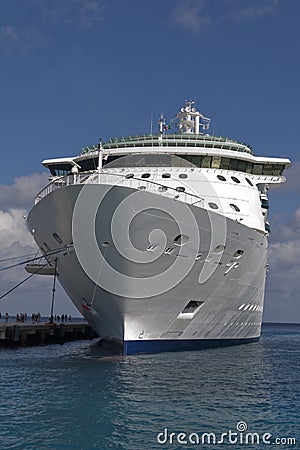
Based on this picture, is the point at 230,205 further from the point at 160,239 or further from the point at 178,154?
the point at 160,239

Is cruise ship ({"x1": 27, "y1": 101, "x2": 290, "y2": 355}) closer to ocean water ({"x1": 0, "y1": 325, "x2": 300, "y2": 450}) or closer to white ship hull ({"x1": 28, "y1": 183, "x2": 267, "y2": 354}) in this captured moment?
Answer: white ship hull ({"x1": 28, "y1": 183, "x2": 267, "y2": 354})

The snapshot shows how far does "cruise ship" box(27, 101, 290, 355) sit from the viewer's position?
17031 mm

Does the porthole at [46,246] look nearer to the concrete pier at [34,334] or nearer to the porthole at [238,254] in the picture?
the porthole at [238,254]

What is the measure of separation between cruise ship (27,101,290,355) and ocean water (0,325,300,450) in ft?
5.55

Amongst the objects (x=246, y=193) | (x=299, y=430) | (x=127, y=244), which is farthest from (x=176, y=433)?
(x=246, y=193)

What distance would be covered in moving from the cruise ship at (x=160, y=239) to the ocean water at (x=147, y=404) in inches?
66.6

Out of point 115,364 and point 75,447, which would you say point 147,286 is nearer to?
point 115,364

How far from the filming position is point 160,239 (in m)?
17.2

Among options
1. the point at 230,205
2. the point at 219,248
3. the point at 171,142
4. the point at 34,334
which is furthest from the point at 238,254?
the point at 34,334

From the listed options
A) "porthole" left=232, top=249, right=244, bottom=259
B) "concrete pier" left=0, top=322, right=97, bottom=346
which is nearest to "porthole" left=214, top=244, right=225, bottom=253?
"porthole" left=232, top=249, right=244, bottom=259

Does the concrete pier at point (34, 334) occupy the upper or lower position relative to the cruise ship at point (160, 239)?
lower

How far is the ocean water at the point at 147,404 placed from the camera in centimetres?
1027

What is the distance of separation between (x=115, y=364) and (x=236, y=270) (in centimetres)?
607

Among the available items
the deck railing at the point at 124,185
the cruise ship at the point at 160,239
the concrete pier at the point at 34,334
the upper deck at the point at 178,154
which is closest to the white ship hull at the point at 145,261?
the cruise ship at the point at 160,239
